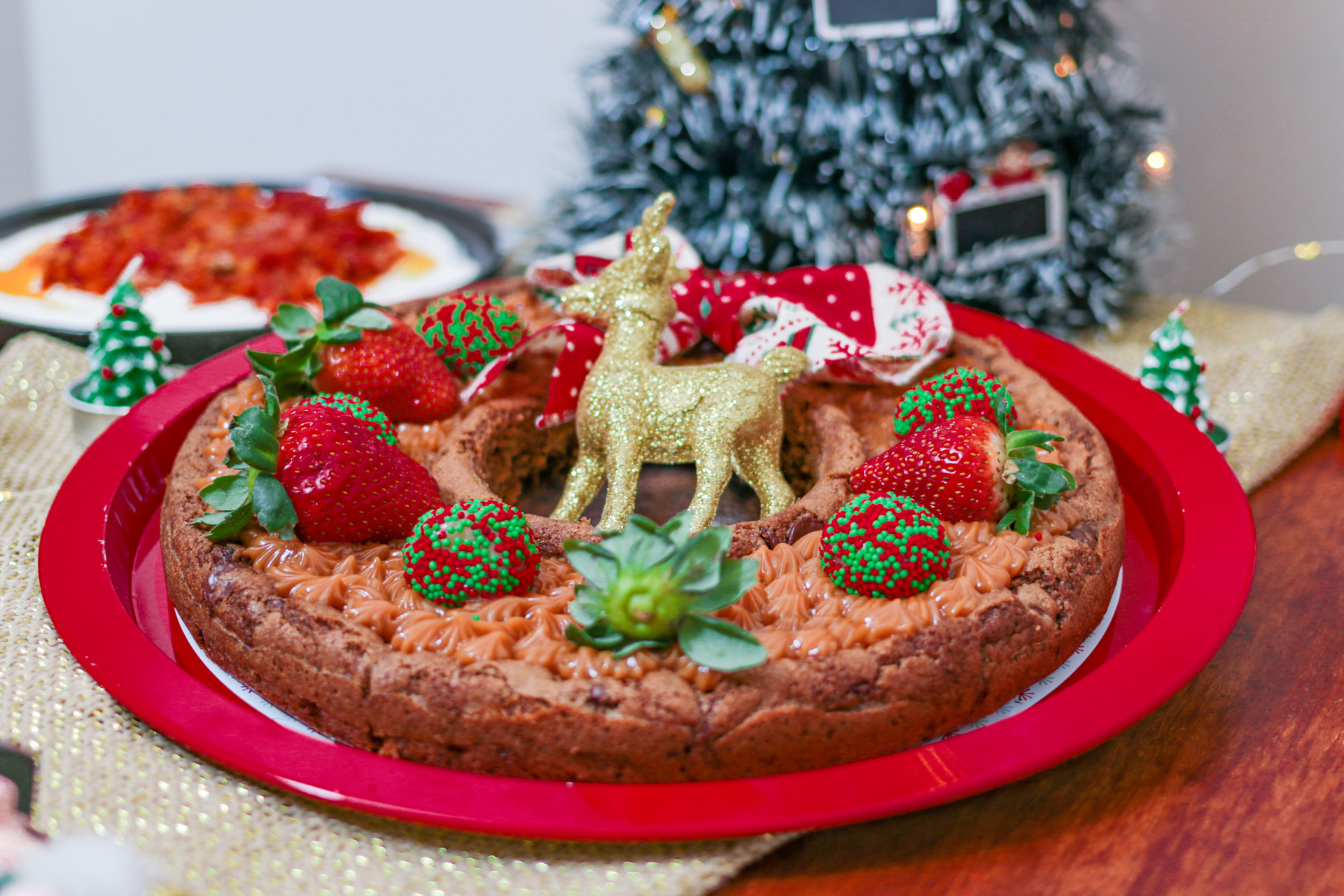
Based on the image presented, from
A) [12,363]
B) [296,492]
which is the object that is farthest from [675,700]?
[12,363]

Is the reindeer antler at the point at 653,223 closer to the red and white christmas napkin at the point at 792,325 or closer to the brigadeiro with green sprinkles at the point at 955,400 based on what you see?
the red and white christmas napkin at the point at 792,325

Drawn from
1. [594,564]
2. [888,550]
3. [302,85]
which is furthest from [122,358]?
[302,85]

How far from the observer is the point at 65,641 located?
1665 mm

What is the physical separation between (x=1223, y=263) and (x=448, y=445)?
121 inches

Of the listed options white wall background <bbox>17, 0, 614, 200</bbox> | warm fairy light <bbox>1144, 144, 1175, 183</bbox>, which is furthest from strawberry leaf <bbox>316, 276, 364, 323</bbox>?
white wall background <bbox>17, 0, 614, 200</bbox>

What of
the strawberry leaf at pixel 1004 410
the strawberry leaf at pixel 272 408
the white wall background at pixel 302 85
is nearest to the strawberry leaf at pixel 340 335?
the strawberry leaf at pixel 272 408

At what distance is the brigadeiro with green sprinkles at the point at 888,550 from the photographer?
1618 mm

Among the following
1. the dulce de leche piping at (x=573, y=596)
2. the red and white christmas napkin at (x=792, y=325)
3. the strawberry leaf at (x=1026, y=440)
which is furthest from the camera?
the red and white christmas napkin at (x=792, y=325)

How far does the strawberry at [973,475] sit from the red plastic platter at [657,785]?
0.25 m

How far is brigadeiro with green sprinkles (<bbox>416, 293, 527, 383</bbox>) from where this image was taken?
7.60ft

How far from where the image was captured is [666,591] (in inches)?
56.9

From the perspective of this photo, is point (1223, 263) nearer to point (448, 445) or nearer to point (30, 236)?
point (448, 445)

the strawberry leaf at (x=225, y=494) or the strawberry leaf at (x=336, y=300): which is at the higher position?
the strawberry leaf at (x=336, y=300)

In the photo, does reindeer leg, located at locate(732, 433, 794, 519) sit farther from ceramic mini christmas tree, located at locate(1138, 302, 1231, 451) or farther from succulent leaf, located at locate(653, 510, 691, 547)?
ceramic mini christmas tree, located at locate(1138, 302, 1231, 451)
